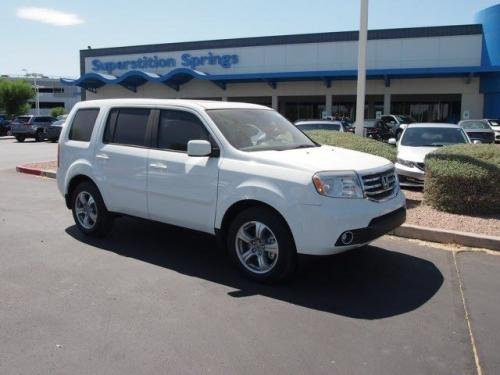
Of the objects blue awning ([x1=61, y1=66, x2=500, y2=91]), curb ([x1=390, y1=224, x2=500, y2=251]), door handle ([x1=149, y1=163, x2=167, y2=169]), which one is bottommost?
curb ([x1=390, y1=224, x2=500, y2=251])

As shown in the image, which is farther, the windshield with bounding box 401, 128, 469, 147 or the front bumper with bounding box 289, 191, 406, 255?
the windshield with bounding box 401, 128, 469, 147

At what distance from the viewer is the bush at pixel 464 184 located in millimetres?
7605

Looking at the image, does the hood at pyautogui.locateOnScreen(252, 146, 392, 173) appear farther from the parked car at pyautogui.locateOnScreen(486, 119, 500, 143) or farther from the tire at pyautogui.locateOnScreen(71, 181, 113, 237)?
the parked car at pyautogui.locateOnScreen(486, 119, 500, 143)

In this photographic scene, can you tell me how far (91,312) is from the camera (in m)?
4.41

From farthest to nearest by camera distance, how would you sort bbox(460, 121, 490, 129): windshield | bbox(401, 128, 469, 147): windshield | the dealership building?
the dealership building < bbox(460, 121, 490, 129): windshield < bbox(401, 128, 469, 147): windshield

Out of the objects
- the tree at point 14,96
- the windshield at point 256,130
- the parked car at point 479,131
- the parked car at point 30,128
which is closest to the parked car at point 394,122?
the parked car at point 479,131

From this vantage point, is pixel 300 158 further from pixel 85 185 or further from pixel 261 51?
pixel 261 51

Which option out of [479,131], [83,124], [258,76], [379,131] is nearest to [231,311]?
[83,124]

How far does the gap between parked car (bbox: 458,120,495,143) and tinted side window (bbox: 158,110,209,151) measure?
60.0 feet

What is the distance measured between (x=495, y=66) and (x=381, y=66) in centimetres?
685

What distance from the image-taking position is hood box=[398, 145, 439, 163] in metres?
10.0

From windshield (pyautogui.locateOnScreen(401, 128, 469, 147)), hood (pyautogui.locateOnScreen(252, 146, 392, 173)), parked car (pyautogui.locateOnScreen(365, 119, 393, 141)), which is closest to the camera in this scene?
hood (pyautogui.locateOnScreen(252, 146, 392, 173))

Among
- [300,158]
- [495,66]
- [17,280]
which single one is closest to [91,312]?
[17,280]

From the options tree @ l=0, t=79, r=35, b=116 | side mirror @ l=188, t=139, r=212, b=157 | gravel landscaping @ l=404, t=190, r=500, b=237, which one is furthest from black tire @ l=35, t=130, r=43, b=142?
tree @ l=0, t=79, r=35, b=116
